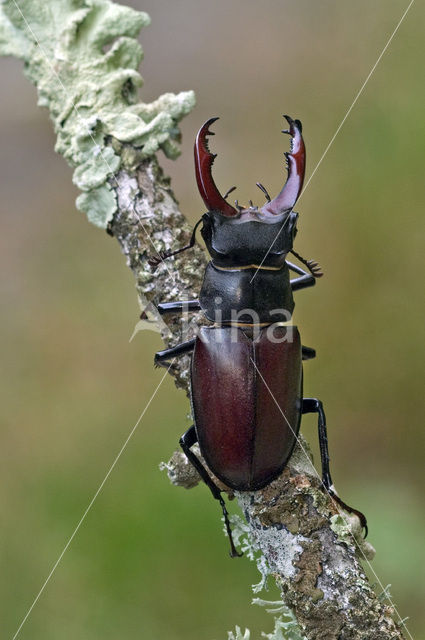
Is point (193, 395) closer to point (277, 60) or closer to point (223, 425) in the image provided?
point (223, 425)

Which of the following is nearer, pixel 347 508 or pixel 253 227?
pixel 347 508

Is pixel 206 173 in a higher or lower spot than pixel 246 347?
higher

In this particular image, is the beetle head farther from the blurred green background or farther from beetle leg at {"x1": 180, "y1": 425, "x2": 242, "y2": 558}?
the blurred green background

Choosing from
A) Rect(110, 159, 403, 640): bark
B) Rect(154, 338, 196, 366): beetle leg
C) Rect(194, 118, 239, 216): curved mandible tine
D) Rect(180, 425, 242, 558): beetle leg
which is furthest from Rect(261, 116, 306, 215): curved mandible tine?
Rect(180, 425, 242, 558): beetle leg

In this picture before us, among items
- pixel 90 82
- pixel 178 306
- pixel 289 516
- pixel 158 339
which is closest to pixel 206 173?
pixel 178 306

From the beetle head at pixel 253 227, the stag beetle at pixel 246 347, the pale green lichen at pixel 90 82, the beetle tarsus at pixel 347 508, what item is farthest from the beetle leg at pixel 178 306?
the beetle tarsus at pixel 347 508

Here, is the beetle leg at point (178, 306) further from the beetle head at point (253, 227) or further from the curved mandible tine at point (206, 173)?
the curved mandible tine at point (206, 173)

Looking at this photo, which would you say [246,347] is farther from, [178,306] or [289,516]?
[289,516]
